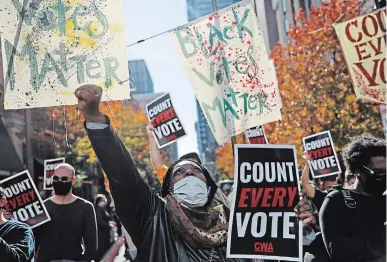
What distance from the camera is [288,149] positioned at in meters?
3.42

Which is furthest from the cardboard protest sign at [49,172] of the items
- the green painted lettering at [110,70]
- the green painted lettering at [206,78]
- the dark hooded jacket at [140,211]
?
the dark hooded jacket at [140,211]

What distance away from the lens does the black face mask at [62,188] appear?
546 cm

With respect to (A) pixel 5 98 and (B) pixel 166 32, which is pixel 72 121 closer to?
(B) pixel 166 32

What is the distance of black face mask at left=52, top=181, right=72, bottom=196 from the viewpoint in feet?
17.9

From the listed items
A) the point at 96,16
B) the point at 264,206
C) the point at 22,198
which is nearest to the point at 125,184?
the point at 264,206

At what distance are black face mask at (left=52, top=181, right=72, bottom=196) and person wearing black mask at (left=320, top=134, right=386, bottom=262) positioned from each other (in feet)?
8.30

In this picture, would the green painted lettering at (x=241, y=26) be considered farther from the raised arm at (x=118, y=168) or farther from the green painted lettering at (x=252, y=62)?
the raised arm at (x=118, y=168)

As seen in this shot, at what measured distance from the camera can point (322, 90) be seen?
1986cm

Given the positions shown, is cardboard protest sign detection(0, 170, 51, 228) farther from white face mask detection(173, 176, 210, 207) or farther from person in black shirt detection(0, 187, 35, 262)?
white face mask detection(173, 176, 210, 207)

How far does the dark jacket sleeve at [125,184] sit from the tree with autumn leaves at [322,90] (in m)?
16.1

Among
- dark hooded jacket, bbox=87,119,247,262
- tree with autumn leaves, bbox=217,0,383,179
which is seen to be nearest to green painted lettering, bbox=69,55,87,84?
dark hooded jacket, bbox=87,119,247,262

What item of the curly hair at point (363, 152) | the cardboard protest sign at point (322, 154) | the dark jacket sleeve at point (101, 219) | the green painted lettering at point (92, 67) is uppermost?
the green painted lettering at point (92, 67)

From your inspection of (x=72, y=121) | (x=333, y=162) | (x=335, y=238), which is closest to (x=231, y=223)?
(x=335, y=238)

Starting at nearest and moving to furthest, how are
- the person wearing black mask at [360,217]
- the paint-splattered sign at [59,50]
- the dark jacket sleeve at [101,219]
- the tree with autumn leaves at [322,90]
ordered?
the paint-splattered sign at [59,50] → the person wearing black mask at [360,217] → the dark jacket sleeve at [101,219] → the tree with autumn leaves at [322,90]
